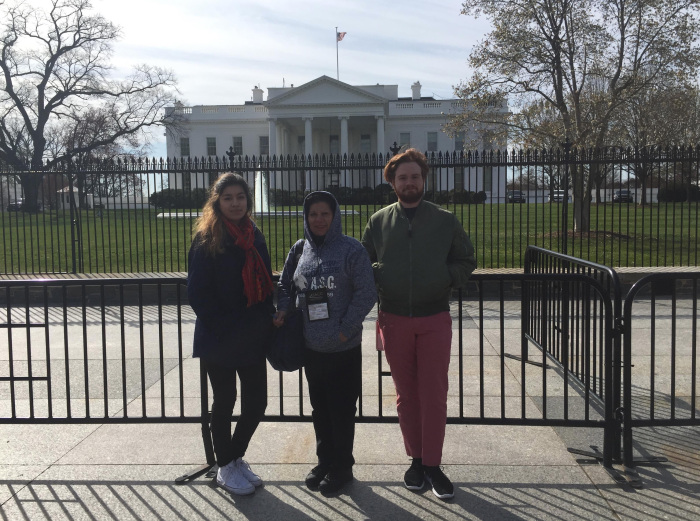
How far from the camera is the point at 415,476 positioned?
3785 mm

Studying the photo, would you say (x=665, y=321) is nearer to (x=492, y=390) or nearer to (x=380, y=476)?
(x=492, y=390)

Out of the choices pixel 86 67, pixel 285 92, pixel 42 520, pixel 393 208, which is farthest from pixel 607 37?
pixel 285 92

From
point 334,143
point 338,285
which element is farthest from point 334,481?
point 334,143

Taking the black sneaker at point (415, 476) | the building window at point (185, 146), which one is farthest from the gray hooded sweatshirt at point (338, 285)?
the building window at point (185, 146)

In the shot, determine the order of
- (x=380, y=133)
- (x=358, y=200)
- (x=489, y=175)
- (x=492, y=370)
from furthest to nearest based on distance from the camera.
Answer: (x=380, y=133), (x=489, y=175), (x=358, y=200), (x=492, y=370)

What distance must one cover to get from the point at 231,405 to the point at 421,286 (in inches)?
51.2

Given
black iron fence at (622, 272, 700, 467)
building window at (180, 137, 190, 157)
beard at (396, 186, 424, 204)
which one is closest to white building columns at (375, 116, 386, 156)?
building window at (180, 137, 190, 157)

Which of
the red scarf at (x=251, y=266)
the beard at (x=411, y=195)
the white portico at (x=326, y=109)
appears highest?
the white portico at (x=326, y=109)

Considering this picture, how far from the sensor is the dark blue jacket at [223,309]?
3609mm

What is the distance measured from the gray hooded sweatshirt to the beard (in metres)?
0.37

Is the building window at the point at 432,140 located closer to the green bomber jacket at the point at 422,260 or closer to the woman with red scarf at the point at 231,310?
the green bomber jacket at the point at 422,260

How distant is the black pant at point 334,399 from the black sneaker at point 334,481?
33 millimetres

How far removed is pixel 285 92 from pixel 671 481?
65242mm

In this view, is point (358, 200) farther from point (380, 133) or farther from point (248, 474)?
point (380, 133)
